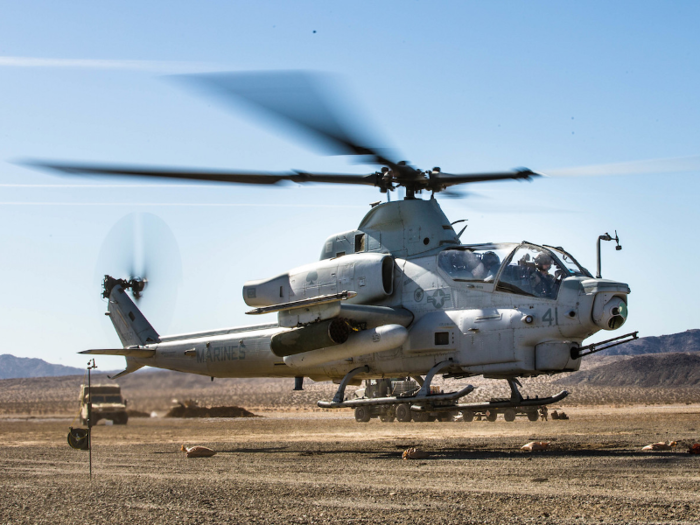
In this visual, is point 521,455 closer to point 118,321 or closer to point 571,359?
point 571,359

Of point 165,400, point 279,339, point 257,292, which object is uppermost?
point 257,292

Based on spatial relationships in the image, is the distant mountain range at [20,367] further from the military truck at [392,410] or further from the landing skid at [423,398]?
the landing skid at [423,398]

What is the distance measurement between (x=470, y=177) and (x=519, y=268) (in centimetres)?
225

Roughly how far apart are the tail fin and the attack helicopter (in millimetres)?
4163

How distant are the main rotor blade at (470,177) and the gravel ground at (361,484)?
5.30m

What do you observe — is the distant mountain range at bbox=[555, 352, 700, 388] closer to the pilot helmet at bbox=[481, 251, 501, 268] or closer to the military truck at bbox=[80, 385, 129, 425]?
the military truck at bbox=[80, 385, 129, 425]

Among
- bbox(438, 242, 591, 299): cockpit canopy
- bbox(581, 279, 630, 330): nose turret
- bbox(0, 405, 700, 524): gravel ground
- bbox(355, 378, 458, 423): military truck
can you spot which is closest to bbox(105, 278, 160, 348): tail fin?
bbox(0, 405, 700, 524): gravel ground

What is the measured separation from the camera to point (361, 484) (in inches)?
379

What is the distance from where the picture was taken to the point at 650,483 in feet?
29.0

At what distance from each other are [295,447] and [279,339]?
346 centimetres

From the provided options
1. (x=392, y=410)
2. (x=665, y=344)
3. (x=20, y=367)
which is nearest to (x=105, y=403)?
(x=20, y=367)

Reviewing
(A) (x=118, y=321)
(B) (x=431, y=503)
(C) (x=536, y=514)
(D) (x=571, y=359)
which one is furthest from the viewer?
(A) (x=118, y=321)

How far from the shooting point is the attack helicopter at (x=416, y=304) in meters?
13.1

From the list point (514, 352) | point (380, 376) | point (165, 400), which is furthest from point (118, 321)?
point (514, 352)
